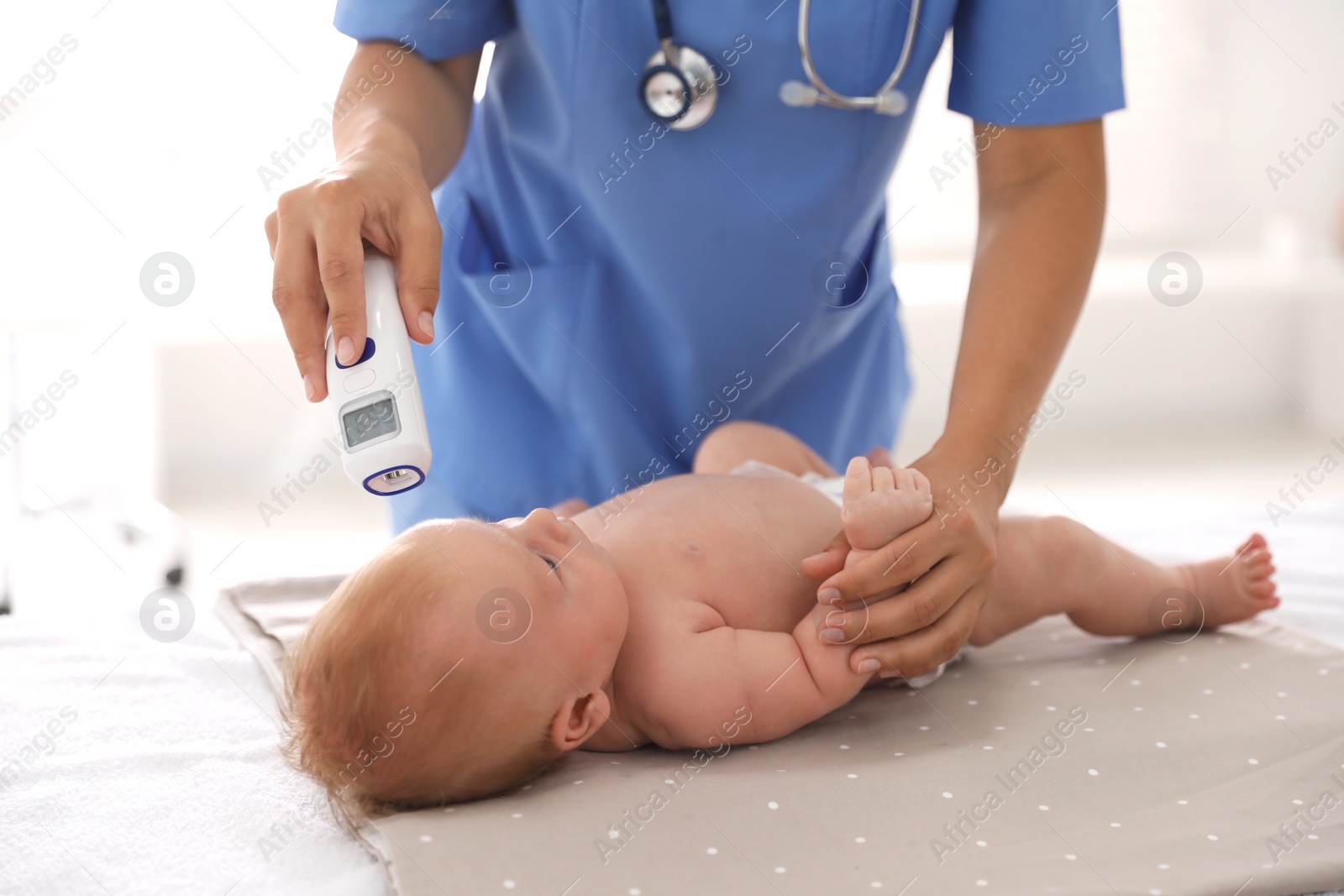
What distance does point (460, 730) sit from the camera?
3.10 feet

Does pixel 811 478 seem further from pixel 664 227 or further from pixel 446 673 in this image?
pixel 446 673

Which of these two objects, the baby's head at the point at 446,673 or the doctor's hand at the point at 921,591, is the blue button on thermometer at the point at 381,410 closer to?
the baby's head at the point at 446,673

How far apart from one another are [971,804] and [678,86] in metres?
0.73

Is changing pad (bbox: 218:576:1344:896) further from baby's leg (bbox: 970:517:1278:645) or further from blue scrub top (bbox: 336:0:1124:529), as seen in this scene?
blue scrub top (bbox: 336:0:1124:529)

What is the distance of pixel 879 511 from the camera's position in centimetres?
101

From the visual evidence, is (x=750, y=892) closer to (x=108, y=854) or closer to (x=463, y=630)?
(x=463, y=630)

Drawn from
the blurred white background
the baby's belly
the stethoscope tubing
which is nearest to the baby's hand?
the baby's belly

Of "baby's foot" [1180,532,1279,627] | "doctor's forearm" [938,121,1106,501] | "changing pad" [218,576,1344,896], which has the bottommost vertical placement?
"baby's foot" [1180,532,1279,627]

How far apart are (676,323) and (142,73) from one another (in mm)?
2531

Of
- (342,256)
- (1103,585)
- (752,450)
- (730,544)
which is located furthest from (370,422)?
(1103,585)

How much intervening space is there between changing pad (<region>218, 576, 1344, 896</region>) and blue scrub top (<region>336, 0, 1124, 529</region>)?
0.42 meters

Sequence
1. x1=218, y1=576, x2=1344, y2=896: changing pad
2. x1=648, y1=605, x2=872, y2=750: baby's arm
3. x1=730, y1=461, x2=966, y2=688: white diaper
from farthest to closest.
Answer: x1=730, y1=461, x2=966, y2=688: white diaper
x1=648, y1=605, x2=872, y2=750: baby's arm
x1=218, y1=576, x2=1344, y2=896: changing pad

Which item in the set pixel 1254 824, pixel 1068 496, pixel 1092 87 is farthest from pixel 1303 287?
pixel 1254 824

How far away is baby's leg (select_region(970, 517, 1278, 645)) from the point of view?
50.6 inches
